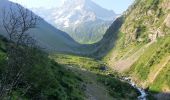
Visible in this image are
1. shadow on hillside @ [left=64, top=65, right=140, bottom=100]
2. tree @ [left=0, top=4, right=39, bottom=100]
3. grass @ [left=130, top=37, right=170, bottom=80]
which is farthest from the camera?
grass @ [left=130, top=37, right=170, bottom=80]

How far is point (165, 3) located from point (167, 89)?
93.2m

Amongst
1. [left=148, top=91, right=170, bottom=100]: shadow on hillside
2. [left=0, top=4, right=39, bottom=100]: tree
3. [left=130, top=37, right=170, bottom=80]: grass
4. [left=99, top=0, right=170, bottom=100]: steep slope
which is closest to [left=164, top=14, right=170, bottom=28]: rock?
[left=99, top=0, right=170, bottom=100]: steep slope

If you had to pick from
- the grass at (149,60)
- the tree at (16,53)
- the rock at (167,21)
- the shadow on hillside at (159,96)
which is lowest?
the tree at (16,53)

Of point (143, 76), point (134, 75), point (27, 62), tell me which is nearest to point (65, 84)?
point (27, 62)

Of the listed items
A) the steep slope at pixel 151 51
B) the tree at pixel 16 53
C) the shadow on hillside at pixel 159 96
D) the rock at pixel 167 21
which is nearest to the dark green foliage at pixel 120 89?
the shadow on hillside at pixel 159 96

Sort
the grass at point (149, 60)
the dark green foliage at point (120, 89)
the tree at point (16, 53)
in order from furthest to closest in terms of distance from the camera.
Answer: the grass at point (149, 60) → the dark green foliage at point (120, 89) → the tree at point (16, 53)

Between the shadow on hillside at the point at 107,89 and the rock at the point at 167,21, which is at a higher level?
the rock at the point at 167,21

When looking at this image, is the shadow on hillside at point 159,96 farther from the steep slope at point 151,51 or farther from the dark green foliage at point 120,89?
the dark green foliage at point 120,89

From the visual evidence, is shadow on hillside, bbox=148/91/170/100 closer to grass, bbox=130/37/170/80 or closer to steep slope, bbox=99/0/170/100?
steep slope, bbox=99/0/170/100

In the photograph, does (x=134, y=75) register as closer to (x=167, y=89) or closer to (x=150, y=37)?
(x=167, y=89)

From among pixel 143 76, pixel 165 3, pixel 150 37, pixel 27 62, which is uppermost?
pixel 165 3

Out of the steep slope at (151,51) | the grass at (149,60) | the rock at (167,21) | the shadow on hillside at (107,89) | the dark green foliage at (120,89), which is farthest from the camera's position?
the rock at (167,21)

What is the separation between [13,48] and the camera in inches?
744

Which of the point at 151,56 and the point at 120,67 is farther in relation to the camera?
the point at 120,67
